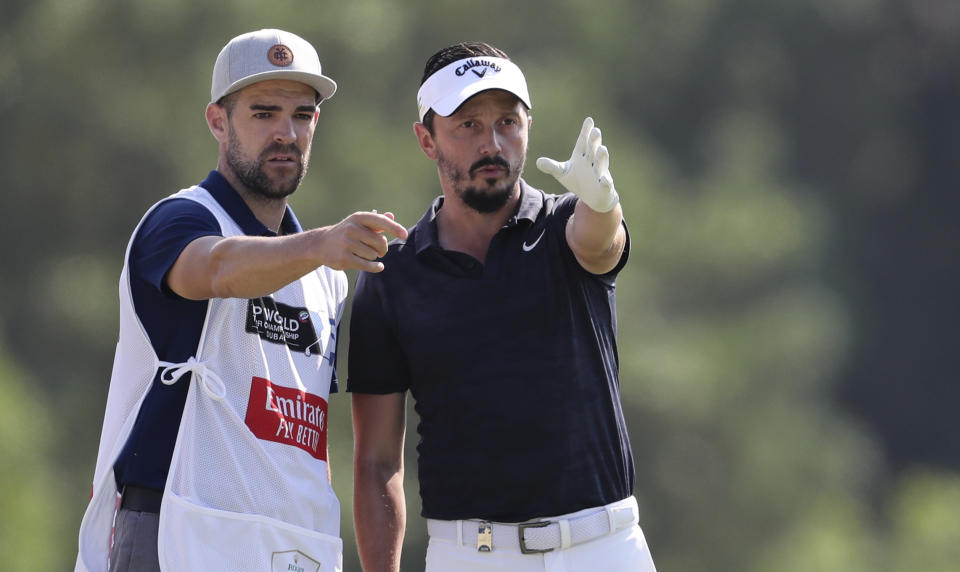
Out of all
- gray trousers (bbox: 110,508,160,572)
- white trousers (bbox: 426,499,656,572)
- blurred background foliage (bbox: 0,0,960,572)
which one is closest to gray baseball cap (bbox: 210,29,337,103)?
gray trousers (bbox: 110,508,160,572)

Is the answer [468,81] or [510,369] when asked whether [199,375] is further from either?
[468,81]

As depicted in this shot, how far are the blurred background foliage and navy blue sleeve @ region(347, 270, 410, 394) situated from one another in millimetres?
5294

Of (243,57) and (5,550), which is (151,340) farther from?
(5,550)

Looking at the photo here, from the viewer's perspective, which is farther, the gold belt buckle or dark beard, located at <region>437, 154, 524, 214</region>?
dark beard, located at <region>437, 154, 524, 214</region>

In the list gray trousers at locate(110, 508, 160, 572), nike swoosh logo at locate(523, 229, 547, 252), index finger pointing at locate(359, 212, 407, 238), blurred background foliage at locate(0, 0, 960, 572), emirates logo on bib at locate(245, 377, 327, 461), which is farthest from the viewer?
blurred background foliage at locate(0, 0, 960, 572)

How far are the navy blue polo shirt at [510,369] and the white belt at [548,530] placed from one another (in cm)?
2

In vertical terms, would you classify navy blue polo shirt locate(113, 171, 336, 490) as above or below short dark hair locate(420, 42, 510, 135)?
below

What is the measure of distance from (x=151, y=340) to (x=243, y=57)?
710 mm

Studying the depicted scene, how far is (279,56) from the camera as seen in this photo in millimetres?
3234

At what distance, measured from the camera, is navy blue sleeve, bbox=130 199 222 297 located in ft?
9.51

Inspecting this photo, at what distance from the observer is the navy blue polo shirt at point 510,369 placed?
10.9 ft

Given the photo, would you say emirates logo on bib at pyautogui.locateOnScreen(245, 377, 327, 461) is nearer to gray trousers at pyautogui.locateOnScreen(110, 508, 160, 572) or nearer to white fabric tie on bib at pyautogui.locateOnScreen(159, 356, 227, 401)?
white fabric tie on bib at pyautogui.locateOnScreen(159, 356, 227, 401)

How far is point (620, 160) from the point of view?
1084 centimetres

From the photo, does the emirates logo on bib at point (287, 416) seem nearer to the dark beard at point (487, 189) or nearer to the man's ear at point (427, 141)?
the dark beard at point (487, 189)
